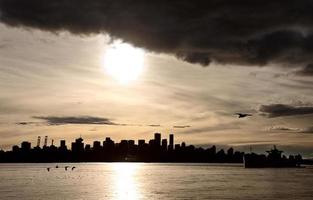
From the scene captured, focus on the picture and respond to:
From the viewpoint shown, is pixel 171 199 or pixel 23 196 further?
pixel 23 196

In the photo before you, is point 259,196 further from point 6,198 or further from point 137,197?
point 6,198

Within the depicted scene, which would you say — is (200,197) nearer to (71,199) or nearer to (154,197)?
(154,197)

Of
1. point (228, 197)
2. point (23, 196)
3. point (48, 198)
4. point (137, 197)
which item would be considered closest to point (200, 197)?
point (228, 197)

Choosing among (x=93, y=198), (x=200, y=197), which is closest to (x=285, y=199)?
(x=200, y=197)

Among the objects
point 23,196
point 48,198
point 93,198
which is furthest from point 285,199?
point 23,196

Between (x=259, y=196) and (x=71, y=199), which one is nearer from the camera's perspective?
(x=71, y=199)

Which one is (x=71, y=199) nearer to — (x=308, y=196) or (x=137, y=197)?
(x=137, y=197)

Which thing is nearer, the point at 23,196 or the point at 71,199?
the point at 71,199
